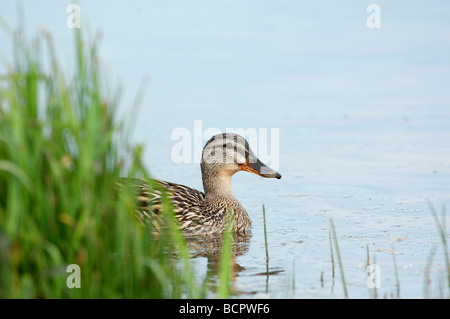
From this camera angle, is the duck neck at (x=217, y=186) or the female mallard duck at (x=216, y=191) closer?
the female mallard duck at (x=216, y=191)

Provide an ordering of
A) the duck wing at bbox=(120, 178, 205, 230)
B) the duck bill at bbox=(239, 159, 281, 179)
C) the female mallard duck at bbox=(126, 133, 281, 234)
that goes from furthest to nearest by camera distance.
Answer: the duck bill at bbox=(239, 159, 281, 179), the female mallard duck at bbox=(126, 133, 281, 234), the duck wing at bbox=(120, 178, 205, 230)

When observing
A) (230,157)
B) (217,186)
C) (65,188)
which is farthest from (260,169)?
(65,188)

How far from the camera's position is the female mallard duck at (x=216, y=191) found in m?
9.91

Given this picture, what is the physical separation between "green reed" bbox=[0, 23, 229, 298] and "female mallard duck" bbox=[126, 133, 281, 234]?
4.53 meters

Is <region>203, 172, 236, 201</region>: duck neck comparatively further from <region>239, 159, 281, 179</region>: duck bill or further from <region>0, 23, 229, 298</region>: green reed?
<region>0, 23, 229, 298</region>: green reed

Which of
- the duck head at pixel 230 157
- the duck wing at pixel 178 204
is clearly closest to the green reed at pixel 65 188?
the duck wing at pixel 178 204

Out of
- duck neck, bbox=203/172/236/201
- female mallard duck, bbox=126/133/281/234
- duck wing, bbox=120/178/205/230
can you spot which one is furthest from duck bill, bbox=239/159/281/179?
duck wing, bbox=120/178/205/230

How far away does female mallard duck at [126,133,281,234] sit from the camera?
32.5 ft

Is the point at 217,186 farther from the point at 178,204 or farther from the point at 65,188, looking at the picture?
the point at 65,188

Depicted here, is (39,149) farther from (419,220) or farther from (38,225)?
(419,220)

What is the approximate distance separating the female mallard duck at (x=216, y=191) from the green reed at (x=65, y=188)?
4.53 m

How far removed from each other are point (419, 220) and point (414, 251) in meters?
1.57

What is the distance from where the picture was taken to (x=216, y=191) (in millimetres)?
10656

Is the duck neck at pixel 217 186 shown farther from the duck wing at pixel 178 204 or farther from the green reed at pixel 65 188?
the green reed at pixel 65 188
